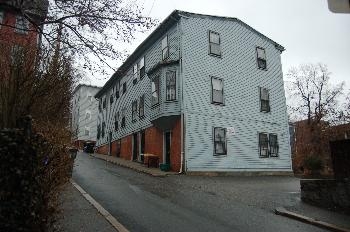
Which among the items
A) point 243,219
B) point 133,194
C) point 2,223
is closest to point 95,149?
point 133,194

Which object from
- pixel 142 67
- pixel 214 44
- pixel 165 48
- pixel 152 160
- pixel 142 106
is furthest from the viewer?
pixel 142 67

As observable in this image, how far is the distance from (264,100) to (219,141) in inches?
244

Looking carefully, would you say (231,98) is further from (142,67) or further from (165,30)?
(142,67)

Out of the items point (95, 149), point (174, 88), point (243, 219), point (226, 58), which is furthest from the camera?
point (95, 149)

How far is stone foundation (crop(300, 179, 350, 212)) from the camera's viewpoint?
1108 centimetres

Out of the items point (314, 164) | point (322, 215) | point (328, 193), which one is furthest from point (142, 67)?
point (322, 215)

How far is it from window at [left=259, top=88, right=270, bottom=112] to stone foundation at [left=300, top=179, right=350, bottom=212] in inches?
570

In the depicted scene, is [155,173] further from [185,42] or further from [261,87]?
[261,87]

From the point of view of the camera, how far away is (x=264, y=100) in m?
26.9

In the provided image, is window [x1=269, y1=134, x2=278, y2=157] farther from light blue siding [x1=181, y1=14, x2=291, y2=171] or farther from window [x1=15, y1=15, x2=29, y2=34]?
window [x1=15, y1=15, x2=29, y2=34]

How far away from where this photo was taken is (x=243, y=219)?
9.52 meters

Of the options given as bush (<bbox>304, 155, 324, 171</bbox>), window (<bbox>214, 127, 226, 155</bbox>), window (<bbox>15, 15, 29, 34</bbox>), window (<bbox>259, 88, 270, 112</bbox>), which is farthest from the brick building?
window (<bbox>15, 15, 29, 34</bbox>)

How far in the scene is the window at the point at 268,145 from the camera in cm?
2561

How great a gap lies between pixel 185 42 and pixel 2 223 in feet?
64.0
